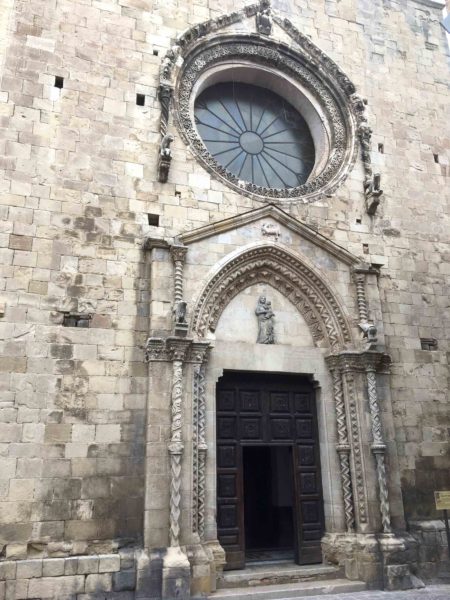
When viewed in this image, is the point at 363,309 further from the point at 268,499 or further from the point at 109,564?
the point at 109,564

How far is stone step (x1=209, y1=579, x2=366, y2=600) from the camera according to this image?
22.0 feet

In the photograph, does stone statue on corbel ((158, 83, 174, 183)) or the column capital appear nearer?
the column capital

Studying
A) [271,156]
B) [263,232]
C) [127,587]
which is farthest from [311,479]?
[271,156]

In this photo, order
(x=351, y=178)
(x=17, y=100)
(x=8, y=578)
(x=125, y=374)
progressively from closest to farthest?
(x=8, y=578), (x=125, y=374), (x=17, y=100), (x=351, y=178)

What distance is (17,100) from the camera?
7.93m

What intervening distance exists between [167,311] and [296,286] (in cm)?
238

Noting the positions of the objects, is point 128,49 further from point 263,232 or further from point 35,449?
point 35,449

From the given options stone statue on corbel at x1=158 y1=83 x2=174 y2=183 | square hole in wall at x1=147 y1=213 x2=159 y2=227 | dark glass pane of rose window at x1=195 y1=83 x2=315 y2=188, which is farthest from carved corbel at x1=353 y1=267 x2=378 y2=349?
stone statue on corbel at x1=158 y1=83 x2=174 y2=183

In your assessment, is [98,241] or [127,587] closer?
[127,587]

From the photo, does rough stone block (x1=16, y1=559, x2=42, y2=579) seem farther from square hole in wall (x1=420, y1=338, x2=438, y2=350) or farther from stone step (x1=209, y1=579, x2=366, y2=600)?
square hole in wall (x1=420, y1=338, x2=438, y2=350)

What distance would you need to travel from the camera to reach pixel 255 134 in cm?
1005

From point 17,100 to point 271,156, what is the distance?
453 centimetres

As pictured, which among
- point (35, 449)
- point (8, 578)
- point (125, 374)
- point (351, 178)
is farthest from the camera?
point (351, 178)

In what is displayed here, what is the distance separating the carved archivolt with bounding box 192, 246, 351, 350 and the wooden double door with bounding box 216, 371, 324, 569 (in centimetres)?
92
